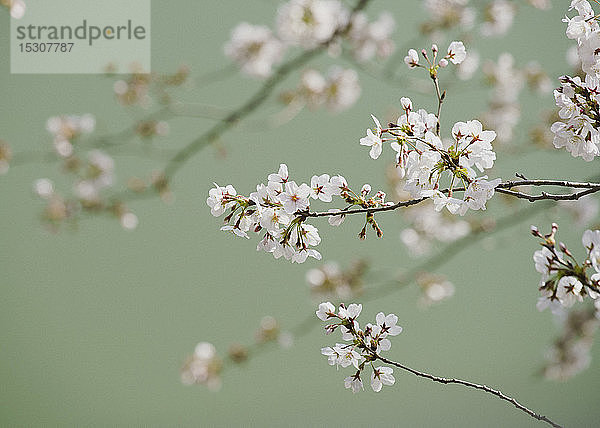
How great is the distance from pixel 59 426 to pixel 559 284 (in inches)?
131

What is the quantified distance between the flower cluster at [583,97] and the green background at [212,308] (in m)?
2.41

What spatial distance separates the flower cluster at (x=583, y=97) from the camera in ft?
2.15

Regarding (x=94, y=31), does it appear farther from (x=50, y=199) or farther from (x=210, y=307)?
(x=210, y=307)

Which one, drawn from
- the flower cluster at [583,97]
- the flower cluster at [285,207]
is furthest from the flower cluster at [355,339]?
the flower cluster at [583,97]

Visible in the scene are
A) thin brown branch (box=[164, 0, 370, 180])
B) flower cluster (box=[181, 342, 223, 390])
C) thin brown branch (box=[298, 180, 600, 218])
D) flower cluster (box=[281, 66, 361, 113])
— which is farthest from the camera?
flower cluster (box=[281, 66, 361, 113])

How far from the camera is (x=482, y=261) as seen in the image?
130 inches

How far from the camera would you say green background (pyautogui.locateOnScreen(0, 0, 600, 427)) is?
123 inches

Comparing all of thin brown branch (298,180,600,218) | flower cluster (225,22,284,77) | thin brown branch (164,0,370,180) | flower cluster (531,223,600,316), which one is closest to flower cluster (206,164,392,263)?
thin brown branch (298,180,600,218)

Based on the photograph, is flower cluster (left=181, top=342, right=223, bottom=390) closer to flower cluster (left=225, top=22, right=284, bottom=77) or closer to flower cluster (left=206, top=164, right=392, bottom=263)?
flower cluster (left=225, top=22, right=284, bottom=77)

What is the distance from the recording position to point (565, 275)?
68cm

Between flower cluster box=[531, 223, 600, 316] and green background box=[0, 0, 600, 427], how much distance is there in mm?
2405

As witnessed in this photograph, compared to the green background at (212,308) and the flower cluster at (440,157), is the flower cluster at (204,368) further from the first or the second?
the flower cluster at (440,157)

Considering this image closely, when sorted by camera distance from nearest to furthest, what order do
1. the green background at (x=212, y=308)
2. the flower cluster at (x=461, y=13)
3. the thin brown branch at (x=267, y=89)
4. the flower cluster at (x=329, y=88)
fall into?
the thin brown branch at (x=267, y=89) → the flower cluster at (x=461, y=13) → the flower cluster at (x=329, y=88) → the green background at (x=212, y=308)

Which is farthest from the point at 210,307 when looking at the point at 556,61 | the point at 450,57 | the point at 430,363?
the point at 450,57
